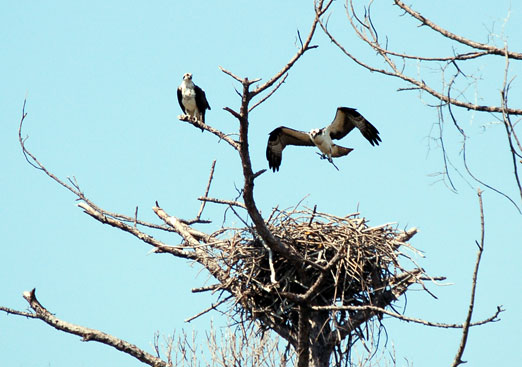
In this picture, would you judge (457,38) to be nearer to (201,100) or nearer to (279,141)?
(279,141)

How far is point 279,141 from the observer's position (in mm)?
11281

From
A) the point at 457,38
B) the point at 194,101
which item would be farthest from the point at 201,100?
the point at 457,38

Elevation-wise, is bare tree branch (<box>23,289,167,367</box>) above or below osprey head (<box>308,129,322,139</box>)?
below

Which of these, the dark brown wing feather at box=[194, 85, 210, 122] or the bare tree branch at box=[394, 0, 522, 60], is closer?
the bare tree branch at box=[394, 0, 522, 60]

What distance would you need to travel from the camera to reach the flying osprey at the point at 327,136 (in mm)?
10402

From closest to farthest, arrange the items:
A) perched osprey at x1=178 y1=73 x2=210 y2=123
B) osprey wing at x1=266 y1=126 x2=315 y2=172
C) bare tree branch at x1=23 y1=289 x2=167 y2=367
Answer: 1. bare tree branch at x1=23 y1=289 x2=167 y2=367
2. osprey wing at x1=266 y1=126 x2=315 y2=172
3. perched osprey at x1=178 y1=73 x2=210 y2=123

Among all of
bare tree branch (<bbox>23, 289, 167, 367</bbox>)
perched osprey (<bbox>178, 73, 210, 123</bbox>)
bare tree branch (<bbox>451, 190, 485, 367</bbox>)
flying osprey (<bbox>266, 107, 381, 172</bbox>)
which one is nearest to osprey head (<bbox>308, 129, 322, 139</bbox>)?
flying osprey (<bbox>266, 107, 381, 172</bbox>)

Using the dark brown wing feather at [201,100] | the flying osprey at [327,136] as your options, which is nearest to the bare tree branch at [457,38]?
the flying osprey at [327,136]

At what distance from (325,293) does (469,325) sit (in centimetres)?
357

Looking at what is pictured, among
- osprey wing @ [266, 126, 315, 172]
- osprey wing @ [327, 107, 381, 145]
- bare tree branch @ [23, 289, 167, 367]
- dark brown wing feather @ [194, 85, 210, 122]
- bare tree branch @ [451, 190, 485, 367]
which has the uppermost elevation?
dark brown wing feather @ [194, 85, 210, 122]

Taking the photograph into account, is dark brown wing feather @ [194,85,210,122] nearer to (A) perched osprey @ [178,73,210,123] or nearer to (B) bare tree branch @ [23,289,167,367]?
(A) perched osprey @ [178,73,210,123]

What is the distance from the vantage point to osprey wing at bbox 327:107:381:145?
33.8ft

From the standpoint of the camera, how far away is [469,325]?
370 centimetres

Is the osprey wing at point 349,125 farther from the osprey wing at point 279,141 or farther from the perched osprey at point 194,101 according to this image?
the perched osprey at point 194,101
